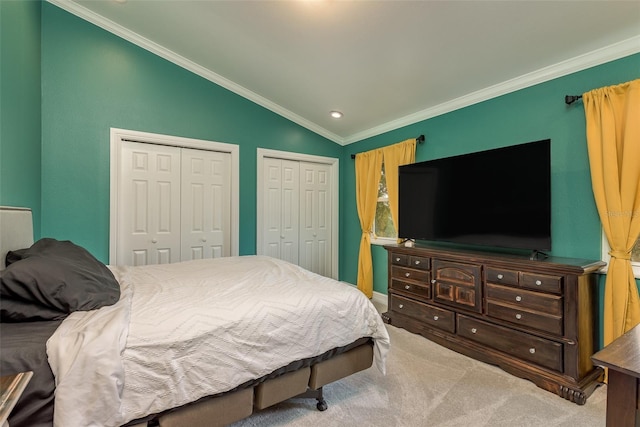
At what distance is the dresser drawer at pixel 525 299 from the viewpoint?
80.3 inches

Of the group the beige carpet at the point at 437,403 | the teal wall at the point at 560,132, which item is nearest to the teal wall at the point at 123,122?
the teal wall at the point at 560,132

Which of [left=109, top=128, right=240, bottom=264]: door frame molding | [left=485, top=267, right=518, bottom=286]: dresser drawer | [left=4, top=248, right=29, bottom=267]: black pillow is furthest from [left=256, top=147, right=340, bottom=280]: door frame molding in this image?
[left=485, top=267, right=518, bottom=286]: dresser drawer

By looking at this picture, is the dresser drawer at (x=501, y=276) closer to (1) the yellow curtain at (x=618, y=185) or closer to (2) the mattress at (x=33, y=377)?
(1) the yellow curtain at (x=618, y=185)

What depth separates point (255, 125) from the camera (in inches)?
157

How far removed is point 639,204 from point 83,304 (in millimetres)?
3392

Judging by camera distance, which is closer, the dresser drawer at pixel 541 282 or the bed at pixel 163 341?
the bed at pixel 163 341

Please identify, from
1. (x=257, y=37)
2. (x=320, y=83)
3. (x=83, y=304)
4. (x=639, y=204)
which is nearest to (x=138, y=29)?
(x=257, y=37)

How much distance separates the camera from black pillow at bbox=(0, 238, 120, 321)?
4.10 feet

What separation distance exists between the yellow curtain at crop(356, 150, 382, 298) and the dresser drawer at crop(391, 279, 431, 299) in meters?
1.02

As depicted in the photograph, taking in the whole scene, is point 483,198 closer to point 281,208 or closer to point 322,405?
point 322,405

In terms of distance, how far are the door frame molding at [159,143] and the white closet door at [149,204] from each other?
57 millimetres

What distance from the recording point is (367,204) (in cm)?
423

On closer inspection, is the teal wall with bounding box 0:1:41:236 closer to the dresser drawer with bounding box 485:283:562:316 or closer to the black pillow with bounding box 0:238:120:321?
the black pillow with bounding box 0:238:120:321

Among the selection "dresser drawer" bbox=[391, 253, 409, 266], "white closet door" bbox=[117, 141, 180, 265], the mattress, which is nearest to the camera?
the mattress
